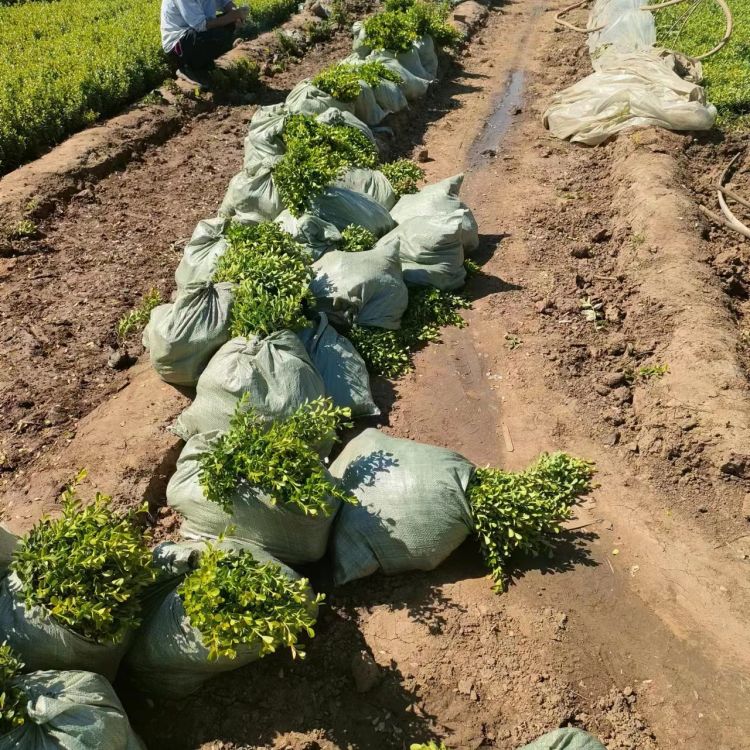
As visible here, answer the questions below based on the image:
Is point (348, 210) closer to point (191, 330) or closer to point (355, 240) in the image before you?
point (355, 240)

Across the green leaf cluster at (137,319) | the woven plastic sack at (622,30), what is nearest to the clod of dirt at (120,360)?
the green leaf cluster at (137,319)

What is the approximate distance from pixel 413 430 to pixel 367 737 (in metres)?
2.05

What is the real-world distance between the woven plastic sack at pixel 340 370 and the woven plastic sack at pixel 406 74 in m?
5.80

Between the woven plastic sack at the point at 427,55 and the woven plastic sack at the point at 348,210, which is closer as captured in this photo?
the woven plastic sack at the point at 348,210

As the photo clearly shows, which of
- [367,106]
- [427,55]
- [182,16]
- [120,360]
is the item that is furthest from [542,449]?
[182,16]

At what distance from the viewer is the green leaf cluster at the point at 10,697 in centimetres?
221

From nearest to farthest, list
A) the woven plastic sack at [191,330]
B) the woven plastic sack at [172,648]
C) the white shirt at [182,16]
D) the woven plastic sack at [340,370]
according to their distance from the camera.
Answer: the woven plastic sack at [172,648]
the woven plastic sack at [191,330]
the woven plastic sack at [340,370]
the white shirt at [182,16]

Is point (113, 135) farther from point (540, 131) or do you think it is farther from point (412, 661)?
point (412, 661)

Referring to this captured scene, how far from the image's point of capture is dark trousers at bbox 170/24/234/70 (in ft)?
29.8

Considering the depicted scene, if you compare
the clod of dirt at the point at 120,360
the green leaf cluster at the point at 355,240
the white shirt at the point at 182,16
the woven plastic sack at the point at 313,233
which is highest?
the white shirt at the point at 182,16

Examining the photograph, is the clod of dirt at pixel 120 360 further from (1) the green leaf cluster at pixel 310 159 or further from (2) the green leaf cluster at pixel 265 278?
(1) the green leaf cluster at pixel 310 159

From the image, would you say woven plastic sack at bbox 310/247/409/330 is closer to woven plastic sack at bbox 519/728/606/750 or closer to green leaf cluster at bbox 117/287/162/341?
green leaf cluster at bbox 117/287/162/341

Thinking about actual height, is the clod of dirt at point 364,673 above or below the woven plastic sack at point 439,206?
below

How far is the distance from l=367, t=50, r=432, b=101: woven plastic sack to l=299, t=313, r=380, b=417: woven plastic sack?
5.80 m
